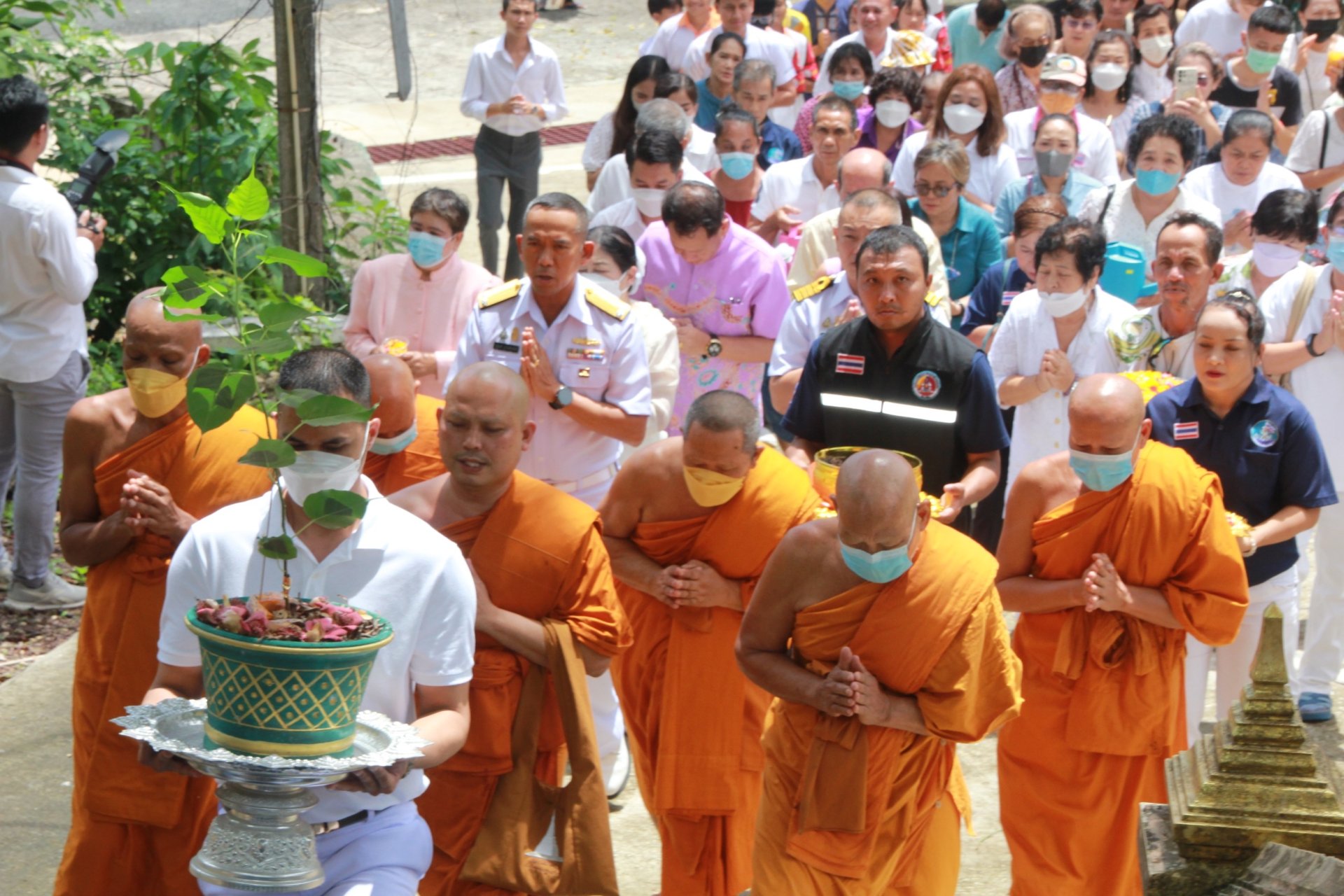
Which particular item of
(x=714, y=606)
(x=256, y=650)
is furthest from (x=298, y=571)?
(x=714, y=606)

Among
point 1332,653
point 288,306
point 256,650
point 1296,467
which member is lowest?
point 1332,653

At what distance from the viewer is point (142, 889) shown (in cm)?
485

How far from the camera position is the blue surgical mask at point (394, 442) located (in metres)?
5.61

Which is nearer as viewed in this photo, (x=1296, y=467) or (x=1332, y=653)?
(x=1296, y=467)

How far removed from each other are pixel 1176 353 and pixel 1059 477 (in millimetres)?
1704

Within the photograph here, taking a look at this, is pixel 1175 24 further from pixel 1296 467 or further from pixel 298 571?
pixel 298 571

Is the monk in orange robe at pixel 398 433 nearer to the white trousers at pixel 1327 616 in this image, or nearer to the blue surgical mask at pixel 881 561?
the blue surgical mask at pixel 881 561

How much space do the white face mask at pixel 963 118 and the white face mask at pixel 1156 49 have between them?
10.9 ft

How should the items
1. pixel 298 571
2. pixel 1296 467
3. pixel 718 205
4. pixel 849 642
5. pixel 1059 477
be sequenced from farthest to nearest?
pixel 718 205 < pixel 1296 467 < pixel 1059 477 < pixel 849 642 < pixel 298 571

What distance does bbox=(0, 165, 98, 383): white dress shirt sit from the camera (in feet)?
24.1

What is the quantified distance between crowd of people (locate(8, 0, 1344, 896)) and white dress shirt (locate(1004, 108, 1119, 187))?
0.60 meters

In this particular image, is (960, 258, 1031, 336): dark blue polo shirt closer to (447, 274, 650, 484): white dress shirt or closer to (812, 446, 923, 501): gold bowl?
(447, 274, 650, 484): white dress shirt

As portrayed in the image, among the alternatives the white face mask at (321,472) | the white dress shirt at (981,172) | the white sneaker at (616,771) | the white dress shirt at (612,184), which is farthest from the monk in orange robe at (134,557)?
the white dress shirt at (981,172)

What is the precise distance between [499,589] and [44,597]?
3.82m
